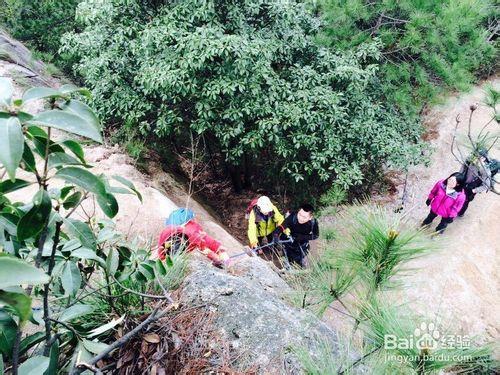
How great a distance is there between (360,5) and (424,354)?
6160 millimetres

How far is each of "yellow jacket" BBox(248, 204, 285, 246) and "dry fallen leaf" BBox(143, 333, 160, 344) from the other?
3.00 metres

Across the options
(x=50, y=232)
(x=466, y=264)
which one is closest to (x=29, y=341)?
(x=50, y=232)

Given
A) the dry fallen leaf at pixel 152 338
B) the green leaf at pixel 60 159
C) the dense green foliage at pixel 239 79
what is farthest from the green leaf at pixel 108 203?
the dense green foliage at pixel 239 79

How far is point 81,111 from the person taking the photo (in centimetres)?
100

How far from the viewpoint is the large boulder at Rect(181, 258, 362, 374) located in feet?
7.33

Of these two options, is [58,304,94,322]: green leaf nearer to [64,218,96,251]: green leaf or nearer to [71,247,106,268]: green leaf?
[71,247,106,268]: green leaf

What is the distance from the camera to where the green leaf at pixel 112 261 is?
1.71 metres

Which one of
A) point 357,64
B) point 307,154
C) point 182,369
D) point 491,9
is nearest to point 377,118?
point 357,64

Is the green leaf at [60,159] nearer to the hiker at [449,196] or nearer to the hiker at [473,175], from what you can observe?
the hiker at [473,175]

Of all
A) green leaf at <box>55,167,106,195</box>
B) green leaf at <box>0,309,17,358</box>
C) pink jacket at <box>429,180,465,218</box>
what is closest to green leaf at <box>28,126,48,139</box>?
green leaf at <box>55,167,106,195</box>

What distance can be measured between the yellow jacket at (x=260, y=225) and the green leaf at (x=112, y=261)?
315cm

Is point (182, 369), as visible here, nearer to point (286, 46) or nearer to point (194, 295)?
point (194, 295)

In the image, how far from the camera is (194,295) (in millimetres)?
2553

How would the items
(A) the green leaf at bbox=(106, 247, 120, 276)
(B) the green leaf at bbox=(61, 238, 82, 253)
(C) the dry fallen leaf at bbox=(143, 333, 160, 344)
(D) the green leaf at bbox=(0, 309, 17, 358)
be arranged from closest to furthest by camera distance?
(D) the green leaf at bbox=(0, 309, 17, 358) → (B) the green leaf at bbox=(61, 238, 82, 253) → (A) the green leaf at bbox=(106, 247, 120, 276) → (C) the dry fallen leaf at bbox=(143, 333, 160, 344)
